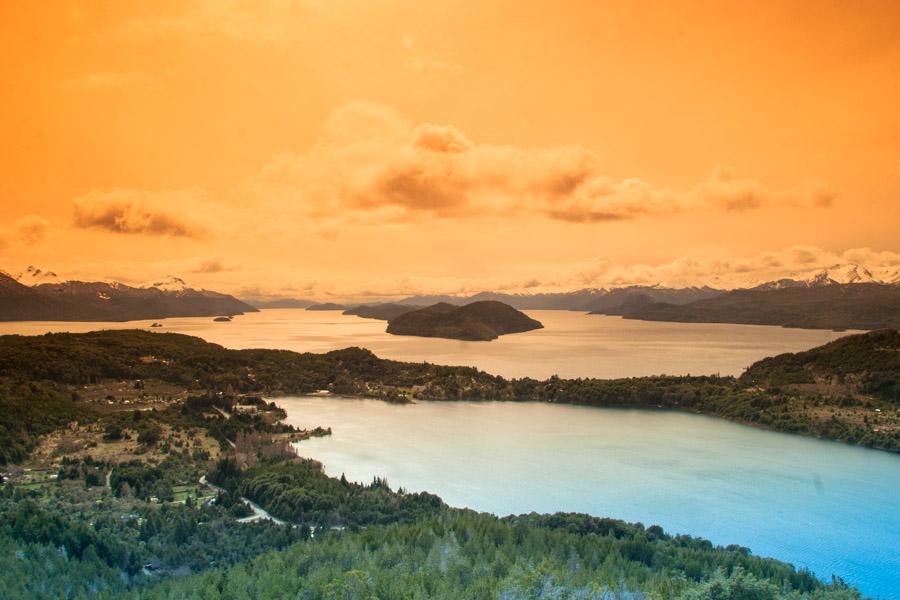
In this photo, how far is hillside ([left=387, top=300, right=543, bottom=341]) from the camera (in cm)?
10069

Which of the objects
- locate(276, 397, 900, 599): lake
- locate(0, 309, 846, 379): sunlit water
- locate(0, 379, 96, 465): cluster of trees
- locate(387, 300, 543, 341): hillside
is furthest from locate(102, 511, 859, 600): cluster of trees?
locate(387, 300, 543, 341): hillside

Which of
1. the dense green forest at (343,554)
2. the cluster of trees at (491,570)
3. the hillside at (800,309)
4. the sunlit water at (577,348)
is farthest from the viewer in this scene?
the hillside at (800,309)

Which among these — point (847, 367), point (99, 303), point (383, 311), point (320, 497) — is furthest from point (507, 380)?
point (383, 311)

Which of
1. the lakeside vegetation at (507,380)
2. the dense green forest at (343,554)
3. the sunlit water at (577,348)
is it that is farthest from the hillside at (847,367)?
the dense green forest at (343,554)

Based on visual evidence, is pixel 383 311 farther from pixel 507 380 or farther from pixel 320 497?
pixel 320 497

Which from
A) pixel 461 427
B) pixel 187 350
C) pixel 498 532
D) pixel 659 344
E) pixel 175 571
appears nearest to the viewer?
pixel 175 571

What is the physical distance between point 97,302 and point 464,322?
2382 inches

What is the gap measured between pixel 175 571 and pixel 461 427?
2365cm

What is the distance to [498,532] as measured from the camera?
1756cm

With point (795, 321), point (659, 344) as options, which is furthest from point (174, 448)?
point (795, 321)

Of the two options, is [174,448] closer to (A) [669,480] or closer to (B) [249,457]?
(B) [249,457]

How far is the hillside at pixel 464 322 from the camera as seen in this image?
330ft

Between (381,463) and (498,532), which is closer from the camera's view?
(498,532)

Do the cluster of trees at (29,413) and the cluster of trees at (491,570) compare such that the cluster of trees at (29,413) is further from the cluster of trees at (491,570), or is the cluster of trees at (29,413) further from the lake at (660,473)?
the cluster of trees at (491,570)
